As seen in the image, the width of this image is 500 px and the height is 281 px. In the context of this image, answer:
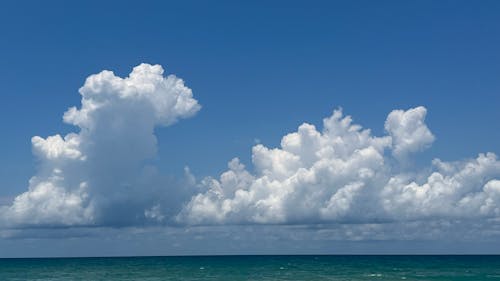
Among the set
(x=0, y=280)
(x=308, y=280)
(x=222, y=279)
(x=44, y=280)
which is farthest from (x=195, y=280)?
(x=0, y=280)

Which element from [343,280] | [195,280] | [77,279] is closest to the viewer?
[343,280]

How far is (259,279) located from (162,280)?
1931 centimetres

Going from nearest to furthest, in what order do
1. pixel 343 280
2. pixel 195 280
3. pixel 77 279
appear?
pixel 343 280, pixel 195 280, pixel 77 279

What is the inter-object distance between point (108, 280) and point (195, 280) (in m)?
18.0

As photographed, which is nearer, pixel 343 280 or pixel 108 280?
pixel 343 280

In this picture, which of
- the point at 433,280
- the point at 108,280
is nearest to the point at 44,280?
the point at 108,280

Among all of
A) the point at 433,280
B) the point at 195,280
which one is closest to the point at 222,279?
the point at 195,280

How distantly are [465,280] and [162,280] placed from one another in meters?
59.2

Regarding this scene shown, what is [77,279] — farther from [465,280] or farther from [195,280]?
[465,280]

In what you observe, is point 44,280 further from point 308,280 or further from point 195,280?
point 308,280

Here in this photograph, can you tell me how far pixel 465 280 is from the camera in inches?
4188

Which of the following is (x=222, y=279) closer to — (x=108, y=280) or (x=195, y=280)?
(x=195, y=280)

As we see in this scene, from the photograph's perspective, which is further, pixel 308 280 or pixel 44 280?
pixel 44 280

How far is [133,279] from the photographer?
4390 inches
